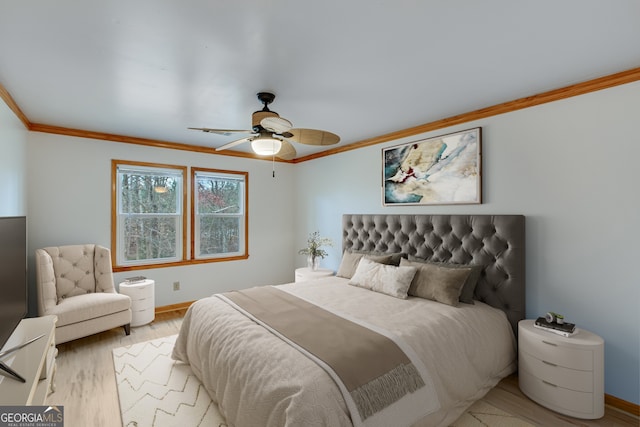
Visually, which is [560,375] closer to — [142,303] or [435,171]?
[435,171]

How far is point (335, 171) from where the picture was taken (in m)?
4.64

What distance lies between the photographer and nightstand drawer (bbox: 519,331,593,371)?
2.04 meters

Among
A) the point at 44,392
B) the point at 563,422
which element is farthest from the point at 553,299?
the point at 44,392

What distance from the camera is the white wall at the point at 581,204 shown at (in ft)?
7.07

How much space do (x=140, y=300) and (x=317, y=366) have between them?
2967mm

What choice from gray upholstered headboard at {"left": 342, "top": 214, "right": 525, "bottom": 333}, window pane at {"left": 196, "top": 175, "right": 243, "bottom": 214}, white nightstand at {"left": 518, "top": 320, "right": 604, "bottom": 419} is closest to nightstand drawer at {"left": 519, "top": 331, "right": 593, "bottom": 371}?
white nightstand at {"left": 518, "top": 320, "right": 604, "bottom": 419}

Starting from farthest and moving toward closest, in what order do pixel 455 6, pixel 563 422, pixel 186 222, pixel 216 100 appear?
pixel 186 222, pixel 216 100, pixel 563 422, pixel 455 6

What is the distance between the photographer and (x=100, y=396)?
7.70ft

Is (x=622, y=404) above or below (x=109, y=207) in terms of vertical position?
below

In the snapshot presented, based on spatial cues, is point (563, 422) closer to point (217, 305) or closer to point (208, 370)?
point (208, 370)

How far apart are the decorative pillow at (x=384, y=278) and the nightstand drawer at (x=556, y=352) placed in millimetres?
988

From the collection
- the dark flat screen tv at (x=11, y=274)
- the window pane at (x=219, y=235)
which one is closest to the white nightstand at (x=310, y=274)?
the window pane at (x=219, y=235)

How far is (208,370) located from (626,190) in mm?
3296

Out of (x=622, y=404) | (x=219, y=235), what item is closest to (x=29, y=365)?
(x=219, y=235)
